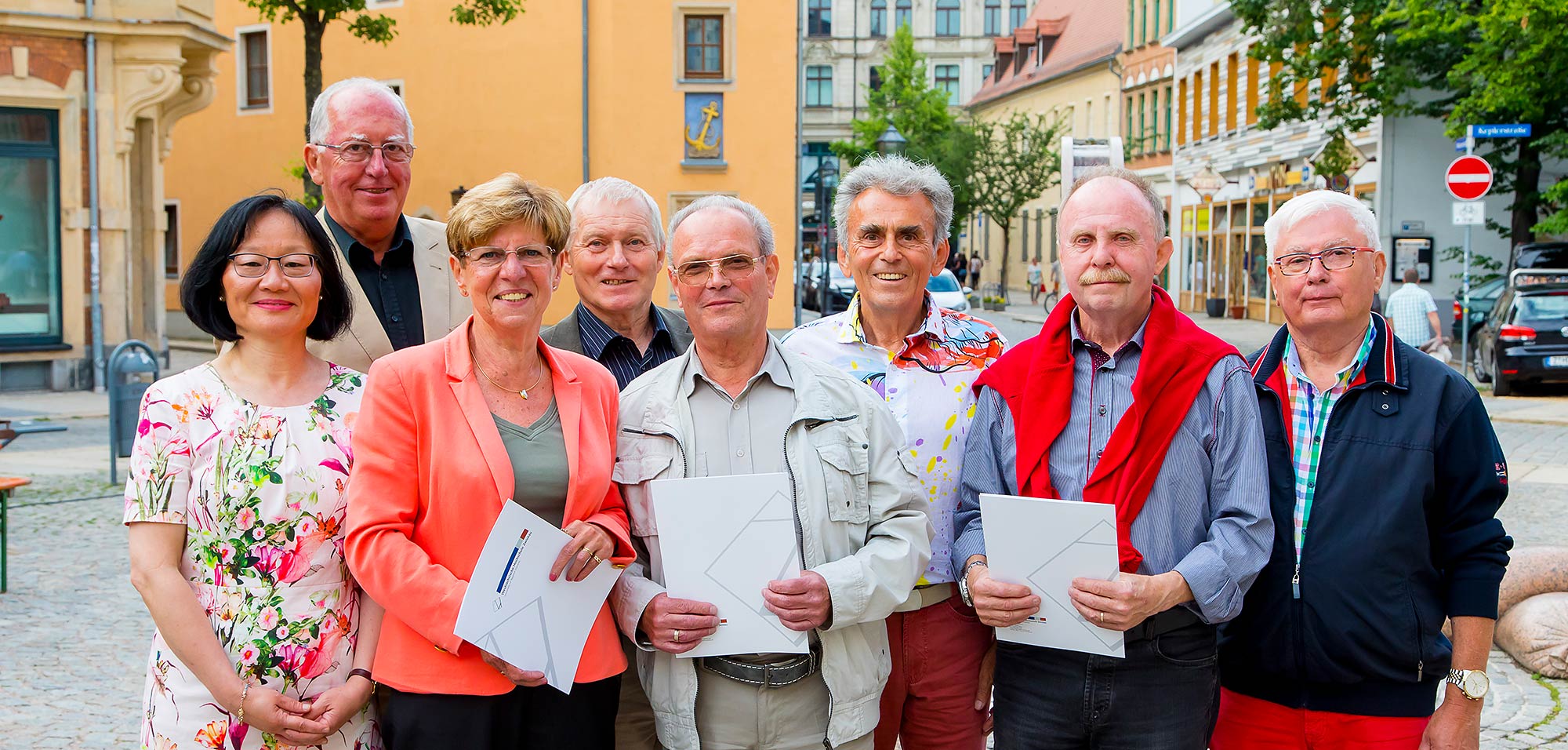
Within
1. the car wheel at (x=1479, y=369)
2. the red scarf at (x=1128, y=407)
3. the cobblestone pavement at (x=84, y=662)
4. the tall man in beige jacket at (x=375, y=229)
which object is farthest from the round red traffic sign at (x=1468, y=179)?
the tall man in beige jacket at (x=375, y=229)

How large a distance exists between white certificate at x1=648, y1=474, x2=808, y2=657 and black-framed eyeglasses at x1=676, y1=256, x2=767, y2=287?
0.52m

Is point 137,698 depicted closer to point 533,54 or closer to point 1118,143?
point 1118,143

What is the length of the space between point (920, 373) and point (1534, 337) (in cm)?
1759

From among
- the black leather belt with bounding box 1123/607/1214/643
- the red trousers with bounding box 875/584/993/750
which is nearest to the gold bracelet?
the red trousers with bounding box 875/584/993/750

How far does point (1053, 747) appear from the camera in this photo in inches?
133

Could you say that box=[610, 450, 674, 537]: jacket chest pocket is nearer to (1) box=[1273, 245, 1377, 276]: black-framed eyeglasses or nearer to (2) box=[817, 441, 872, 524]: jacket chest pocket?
(2) box=[817, 441, 872, 524]: jacket chest pocket

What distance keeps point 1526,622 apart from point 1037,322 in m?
30.3

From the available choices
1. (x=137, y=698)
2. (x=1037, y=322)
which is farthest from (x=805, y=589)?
(x=1037, y=322)

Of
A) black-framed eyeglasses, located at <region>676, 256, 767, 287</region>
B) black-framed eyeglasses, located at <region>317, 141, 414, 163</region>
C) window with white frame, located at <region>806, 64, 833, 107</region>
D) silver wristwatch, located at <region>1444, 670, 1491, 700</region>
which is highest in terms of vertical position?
window with white frame, located at <region>806, 64, 833, 107</region>

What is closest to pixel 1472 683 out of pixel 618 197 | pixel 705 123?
pixel 618 197

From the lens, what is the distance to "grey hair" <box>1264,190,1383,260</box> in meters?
3.39

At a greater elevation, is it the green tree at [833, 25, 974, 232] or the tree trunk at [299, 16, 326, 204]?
the green tree at [833, 25, 974, 232]

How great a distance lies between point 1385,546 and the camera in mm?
3248

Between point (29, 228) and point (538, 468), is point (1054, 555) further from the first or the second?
point (29, 228)
